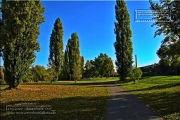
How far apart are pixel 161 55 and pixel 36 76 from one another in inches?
1502

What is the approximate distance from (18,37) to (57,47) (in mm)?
28601

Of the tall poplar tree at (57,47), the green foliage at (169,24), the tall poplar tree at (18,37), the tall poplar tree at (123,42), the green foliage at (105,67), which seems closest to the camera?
the green foliage at (169,24)

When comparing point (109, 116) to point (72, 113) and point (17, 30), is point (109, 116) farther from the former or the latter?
point (17, 30)

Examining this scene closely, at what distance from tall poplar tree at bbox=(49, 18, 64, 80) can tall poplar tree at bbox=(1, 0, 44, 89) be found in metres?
26.7

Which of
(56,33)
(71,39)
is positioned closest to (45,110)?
(56,33)

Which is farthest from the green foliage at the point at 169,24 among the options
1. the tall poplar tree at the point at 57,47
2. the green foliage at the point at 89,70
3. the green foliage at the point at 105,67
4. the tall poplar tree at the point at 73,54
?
the green foliage at the point at 89,70

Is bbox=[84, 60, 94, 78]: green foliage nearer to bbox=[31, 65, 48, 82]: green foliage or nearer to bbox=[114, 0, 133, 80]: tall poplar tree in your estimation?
bbox=[31, 65, 48, 82]: green foliage

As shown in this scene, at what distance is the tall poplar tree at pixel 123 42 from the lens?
4450cm

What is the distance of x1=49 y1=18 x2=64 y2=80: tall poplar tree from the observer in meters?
50.5

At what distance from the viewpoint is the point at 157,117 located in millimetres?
9305

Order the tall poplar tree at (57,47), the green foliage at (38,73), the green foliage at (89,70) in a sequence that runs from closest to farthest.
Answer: the tall poplar tree at (57,47) → the green foliage at (38,73) → the green foliage at (89,70)

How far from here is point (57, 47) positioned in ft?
167

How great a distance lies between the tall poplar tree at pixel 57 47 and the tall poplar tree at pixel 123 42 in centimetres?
1284

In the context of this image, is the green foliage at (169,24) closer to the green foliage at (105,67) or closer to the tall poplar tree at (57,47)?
the tall poplar tree at (57,47)
